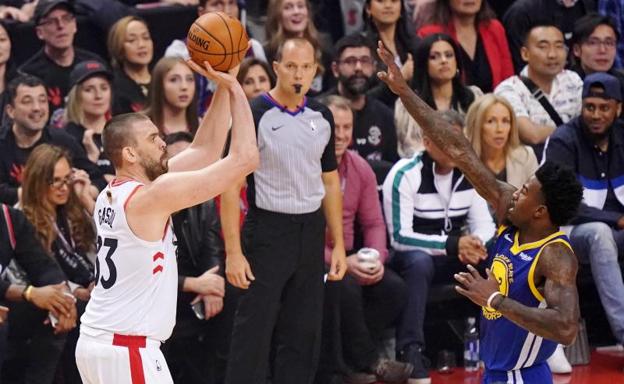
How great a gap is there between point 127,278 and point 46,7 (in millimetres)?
4625

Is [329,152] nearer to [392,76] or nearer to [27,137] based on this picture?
[392,76]

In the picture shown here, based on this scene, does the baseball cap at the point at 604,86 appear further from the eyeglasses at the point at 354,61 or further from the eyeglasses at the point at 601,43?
the eyeglasses at the point at 354,61

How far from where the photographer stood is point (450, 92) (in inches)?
386

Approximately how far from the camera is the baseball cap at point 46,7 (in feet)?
31.8

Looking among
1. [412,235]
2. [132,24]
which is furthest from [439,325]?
[132,24]

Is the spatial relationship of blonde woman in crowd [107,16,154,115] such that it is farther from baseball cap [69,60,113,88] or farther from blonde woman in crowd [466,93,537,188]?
blonde woman in crowd [466,93,537,188]

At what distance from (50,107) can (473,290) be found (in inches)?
197

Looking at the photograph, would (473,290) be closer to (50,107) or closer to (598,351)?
(598,351)

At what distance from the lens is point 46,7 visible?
31.9ft

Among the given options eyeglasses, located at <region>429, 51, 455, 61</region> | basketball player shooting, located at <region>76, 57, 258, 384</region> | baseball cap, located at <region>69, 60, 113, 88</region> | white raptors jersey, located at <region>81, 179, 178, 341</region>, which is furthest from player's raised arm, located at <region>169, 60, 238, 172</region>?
eyeglasses, located at <region>429, 51, 455, 61</region>

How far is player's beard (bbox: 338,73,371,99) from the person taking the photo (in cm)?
962

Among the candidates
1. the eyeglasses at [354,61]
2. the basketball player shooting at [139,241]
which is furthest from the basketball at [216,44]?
the eyeglasses at [354,61]

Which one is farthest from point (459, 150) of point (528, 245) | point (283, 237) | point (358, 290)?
point (358, 290)

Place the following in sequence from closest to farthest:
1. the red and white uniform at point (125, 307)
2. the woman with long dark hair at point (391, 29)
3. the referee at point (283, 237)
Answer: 1. the red and white uniform at point (125, 307)
2. the referee at point (283, 237)
3. the woman with long dark hair at point (391, 29)
